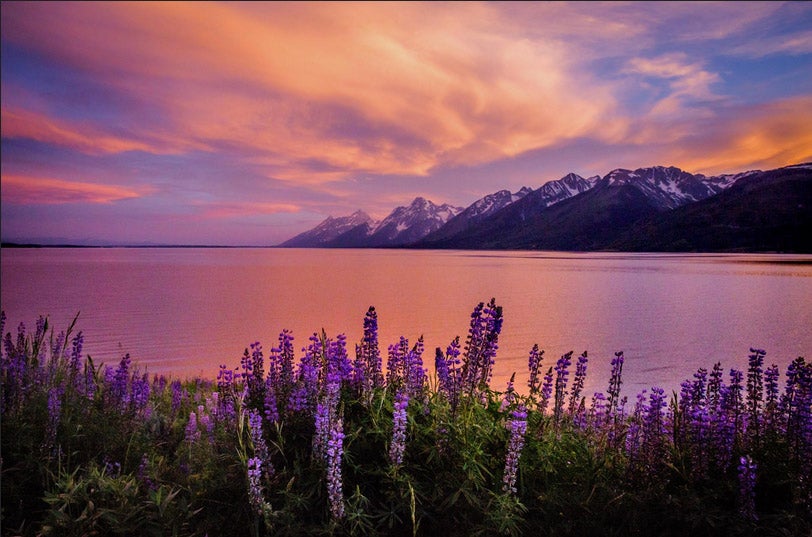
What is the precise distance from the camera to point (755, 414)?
18.9ft

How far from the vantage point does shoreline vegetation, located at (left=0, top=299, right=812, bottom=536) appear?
4422mm

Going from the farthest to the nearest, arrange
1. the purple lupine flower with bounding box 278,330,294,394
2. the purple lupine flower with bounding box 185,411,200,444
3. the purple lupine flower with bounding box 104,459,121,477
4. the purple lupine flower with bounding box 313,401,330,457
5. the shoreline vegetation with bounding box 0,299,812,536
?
the purple lupine flower with bounding box 185,411,200,444
the purple lupine flower with bounding box 278,330,294,394
the purple lupine flower with bounding box 104,459,121,477
the purple lupine flower with bounding box 313,401,330,457
the shoreline vegetation with bounding box 0,299,812,536

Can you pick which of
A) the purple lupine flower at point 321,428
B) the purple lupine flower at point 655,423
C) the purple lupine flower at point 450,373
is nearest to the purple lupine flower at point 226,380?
the purple lupine flower at point 321,428

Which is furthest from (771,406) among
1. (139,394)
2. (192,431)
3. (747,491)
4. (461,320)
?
(461,320)

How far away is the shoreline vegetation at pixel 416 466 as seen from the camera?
4.42m

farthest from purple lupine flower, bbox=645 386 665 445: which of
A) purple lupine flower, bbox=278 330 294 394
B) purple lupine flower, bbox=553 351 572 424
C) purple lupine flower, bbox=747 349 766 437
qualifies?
purple lupine flower, bbox=278 330 294 394

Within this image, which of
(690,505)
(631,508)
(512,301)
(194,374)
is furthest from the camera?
(512,301)

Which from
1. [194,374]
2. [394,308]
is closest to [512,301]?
[394,308]

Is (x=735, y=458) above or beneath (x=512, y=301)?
above

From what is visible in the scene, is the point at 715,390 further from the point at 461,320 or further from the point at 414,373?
the point at 461,320

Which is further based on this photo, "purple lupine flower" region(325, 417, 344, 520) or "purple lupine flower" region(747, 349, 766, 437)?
"purple lupine flower" region(747, 349, 766, 437)

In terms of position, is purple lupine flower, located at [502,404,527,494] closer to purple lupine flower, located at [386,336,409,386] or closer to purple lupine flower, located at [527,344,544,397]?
purple lupine flower, located at [527,344,544,397]

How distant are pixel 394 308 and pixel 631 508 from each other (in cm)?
4241

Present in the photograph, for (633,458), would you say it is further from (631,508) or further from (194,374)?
(194,374)
